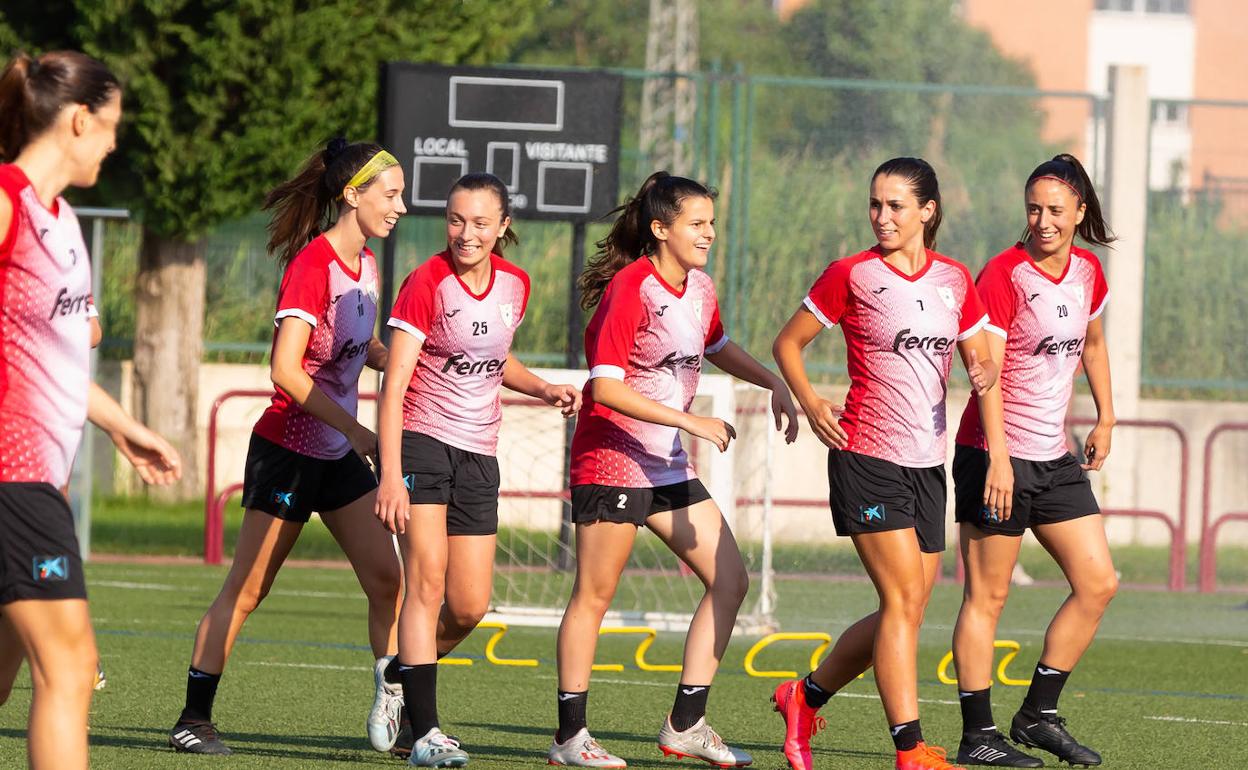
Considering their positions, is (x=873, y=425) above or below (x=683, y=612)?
above

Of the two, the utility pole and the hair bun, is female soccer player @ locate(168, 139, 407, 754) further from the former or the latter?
the utility pole

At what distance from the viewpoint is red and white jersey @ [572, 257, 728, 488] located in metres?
6.39

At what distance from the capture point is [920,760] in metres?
5.85

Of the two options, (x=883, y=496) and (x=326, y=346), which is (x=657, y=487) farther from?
(x=326, y=346)

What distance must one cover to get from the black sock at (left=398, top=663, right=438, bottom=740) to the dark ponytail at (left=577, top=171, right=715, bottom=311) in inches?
51.2

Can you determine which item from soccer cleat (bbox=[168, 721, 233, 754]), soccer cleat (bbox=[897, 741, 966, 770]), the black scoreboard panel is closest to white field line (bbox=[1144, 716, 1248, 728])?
soccer cleat (bbox=[897, 741, 966, 770])

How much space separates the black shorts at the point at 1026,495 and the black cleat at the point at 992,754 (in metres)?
0.70

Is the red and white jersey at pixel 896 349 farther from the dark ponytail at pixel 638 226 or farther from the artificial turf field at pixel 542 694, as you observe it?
the artificial turf field at pixel 542 694

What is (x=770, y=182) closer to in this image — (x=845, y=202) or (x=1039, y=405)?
(x=845, y=202)

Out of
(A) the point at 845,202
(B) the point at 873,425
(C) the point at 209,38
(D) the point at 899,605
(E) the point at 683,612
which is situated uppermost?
(C) the point at 209,38

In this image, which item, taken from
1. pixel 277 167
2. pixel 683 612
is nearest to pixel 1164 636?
pixel 683 612

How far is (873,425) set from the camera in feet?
19.9

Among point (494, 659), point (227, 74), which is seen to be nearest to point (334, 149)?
point (494, 659)

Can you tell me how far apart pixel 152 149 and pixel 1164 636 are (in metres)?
10.1
